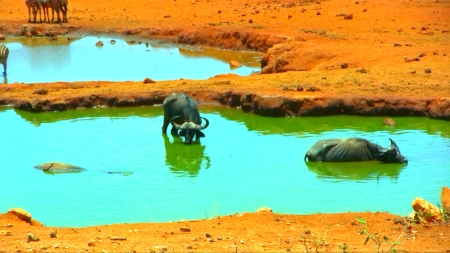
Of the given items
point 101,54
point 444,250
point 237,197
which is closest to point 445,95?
point 237,197

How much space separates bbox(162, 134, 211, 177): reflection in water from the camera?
46.5 ft

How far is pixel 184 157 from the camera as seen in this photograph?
15.1 meters

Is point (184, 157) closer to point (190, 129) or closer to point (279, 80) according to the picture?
point (190, 129)

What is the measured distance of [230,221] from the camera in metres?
10.0

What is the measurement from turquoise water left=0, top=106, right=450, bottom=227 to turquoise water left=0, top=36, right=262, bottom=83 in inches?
219

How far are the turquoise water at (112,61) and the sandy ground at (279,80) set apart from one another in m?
0.84

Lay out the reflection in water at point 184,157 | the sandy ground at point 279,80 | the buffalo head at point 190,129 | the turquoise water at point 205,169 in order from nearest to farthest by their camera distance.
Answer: the sandy ground at point 279,80
the turquoise water at point 205,169
the reflection in water at point 184,157
the buffalo head at point 190,129

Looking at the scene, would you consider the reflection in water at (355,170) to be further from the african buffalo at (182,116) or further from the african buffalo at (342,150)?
the african buffalo at (182,116)

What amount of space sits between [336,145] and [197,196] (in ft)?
9.43

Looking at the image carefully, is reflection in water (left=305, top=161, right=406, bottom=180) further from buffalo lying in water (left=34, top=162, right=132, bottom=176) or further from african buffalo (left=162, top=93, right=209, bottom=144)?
buffalo lying in water (left=34, top=162, right=132, bottom=176)

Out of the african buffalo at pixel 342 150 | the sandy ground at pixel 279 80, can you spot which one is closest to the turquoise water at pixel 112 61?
the sandy ground at pixel 279 80

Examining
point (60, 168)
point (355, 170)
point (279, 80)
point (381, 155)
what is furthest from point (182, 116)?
point (279, 80)

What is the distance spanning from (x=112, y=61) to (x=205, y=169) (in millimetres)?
13281

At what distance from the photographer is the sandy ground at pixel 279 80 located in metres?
8.89
